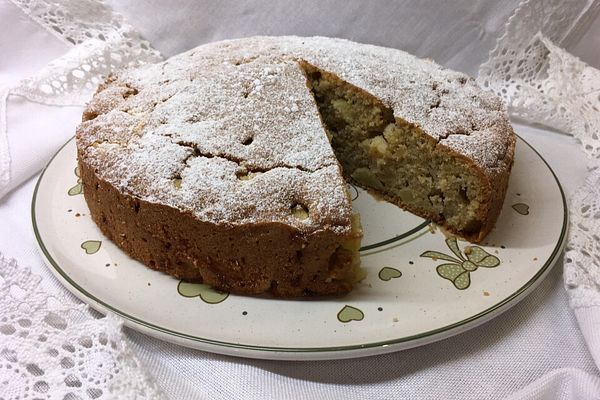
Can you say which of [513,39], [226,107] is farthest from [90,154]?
→ [513,39]

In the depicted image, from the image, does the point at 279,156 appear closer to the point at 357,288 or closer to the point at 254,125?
the point at 254,125

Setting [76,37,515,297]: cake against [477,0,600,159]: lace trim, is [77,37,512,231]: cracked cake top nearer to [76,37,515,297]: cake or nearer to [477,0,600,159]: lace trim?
[76,37,515,297]: cake

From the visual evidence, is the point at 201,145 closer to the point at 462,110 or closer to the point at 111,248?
the point at 111,248

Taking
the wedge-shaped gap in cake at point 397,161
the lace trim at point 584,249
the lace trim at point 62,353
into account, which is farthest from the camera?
the wedge-shaped gap in cake at point 397,161

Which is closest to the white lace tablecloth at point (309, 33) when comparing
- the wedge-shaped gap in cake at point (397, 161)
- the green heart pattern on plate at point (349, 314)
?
the green heart pattern on plate at point (349, 314)

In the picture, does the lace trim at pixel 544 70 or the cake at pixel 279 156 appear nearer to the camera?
the cake at pixel 279 156

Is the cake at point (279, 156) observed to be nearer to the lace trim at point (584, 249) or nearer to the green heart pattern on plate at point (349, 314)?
the green heart pattern on plate at point (349, 314)

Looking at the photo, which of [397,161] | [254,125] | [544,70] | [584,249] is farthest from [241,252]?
[544,70]

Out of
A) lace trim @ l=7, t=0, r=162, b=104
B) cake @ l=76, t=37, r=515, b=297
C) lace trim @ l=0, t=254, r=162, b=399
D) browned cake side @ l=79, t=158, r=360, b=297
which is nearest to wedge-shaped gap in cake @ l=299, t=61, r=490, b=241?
cake @ l=76, t=37, r=515, b=297
